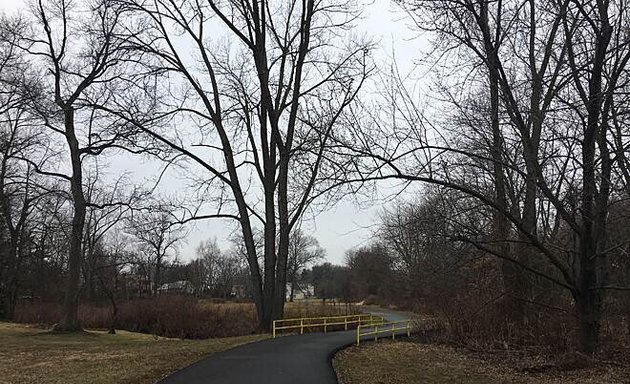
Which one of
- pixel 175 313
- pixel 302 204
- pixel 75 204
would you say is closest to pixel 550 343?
pixel 302 204

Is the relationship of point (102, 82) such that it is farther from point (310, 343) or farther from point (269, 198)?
point (310, 343)

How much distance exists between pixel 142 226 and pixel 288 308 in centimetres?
1318

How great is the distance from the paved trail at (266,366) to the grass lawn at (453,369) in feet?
1.63

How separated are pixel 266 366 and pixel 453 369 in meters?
4.87

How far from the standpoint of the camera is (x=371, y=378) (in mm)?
13469

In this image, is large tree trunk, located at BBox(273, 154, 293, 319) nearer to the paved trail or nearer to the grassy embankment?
the grassy embankment

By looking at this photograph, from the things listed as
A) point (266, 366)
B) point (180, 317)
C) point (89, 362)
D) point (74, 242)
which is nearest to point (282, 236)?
point (74, 242)

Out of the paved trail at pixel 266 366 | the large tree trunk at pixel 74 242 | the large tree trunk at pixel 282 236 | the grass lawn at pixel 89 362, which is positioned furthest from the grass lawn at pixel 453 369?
the large tree trunk at pixel 74 242

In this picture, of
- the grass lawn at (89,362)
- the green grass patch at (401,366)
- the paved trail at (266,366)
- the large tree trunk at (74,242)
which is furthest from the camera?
the large tree trunk at (74,242)

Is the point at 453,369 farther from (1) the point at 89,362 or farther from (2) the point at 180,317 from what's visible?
(2) the point at 180,317

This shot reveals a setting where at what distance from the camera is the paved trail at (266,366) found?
12492 millimetres

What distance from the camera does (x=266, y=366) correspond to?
566 inches

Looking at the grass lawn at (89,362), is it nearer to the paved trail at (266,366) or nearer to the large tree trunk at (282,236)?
the paved trail at (266,366)

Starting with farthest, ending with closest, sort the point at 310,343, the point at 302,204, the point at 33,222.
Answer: the point at 33,222
the point at 302,204
the point at 310,343
